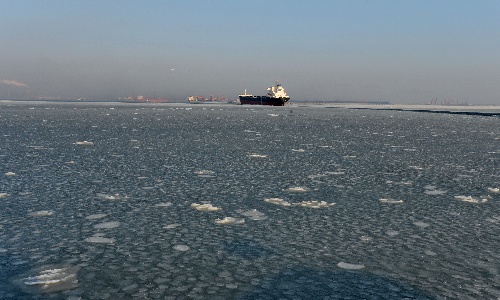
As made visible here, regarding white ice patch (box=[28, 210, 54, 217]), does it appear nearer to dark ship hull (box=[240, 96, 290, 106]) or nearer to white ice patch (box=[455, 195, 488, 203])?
white ice patch (box=[455, 195, 488, 203])

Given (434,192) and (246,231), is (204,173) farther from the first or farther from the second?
(246,231)

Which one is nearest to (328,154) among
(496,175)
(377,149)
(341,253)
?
(377,149)

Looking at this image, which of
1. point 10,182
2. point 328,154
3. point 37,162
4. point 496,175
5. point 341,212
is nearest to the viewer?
point 341,212

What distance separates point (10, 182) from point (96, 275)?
5.05 m

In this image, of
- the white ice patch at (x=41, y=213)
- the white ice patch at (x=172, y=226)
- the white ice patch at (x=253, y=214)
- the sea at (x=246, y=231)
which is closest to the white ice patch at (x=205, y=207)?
the sea at (x=246, y=231)

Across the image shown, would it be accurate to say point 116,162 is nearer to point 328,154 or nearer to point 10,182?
point 10,182

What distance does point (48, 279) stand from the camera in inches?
151

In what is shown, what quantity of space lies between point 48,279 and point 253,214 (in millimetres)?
2859

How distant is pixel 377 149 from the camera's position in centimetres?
1541

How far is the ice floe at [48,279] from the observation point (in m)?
3.69

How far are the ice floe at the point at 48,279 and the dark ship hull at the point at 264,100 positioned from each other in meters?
128

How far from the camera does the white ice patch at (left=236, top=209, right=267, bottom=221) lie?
604 centimetres

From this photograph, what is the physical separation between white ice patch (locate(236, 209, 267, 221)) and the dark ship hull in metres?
125

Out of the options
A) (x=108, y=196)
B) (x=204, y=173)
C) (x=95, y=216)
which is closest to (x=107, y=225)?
(x=95, y=216)
